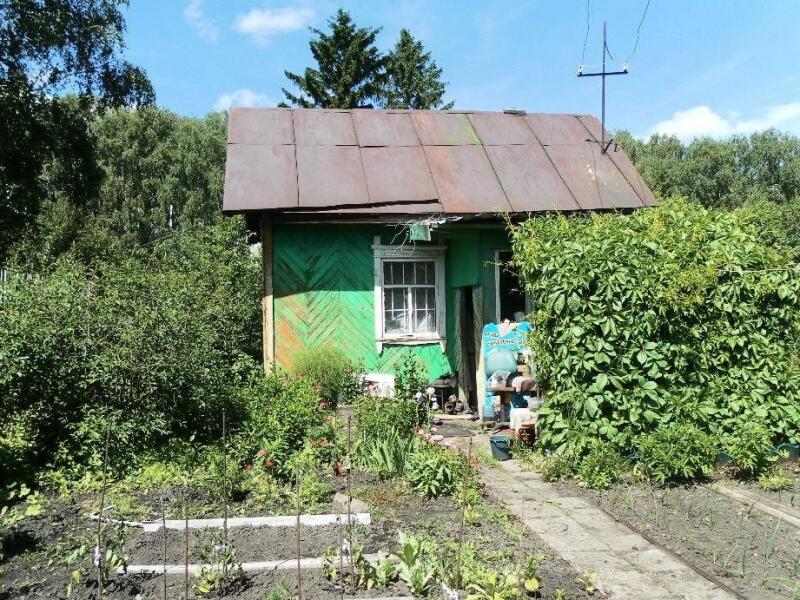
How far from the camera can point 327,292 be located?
32.0 ft

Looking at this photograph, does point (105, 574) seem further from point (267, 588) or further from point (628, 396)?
point (628, 396)

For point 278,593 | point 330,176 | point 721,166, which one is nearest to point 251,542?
point 278,593

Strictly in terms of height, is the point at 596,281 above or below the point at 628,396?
above

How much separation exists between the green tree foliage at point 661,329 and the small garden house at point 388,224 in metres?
3.04

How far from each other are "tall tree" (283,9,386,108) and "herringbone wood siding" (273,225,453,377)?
16.5m

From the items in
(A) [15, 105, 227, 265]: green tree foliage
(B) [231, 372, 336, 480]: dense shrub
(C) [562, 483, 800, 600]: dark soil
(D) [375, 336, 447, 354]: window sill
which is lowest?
(C) [562, 483, 800, 600]: dark soil

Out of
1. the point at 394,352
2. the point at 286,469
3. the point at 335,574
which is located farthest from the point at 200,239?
the point at 335,574

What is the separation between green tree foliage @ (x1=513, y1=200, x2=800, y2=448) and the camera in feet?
19.4

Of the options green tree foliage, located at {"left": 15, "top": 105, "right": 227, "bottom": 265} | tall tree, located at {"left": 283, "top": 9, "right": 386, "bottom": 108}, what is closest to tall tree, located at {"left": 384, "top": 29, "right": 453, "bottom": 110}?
tall tree, located at {"left": 283, "top": 9, "right": 386, "bottom": 108}

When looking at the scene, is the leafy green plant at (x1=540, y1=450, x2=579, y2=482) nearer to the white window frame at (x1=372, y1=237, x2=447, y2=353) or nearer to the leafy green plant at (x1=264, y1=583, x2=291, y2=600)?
the leafy green plant at (x1=264, y1=583, x2=291, y2=600)

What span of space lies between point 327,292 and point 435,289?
1.78 meters

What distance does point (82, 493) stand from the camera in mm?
5320

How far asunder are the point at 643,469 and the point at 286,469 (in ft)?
10.7

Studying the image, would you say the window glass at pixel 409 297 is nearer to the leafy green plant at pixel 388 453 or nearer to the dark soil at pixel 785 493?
the leafy green plant at pixel 388 453
